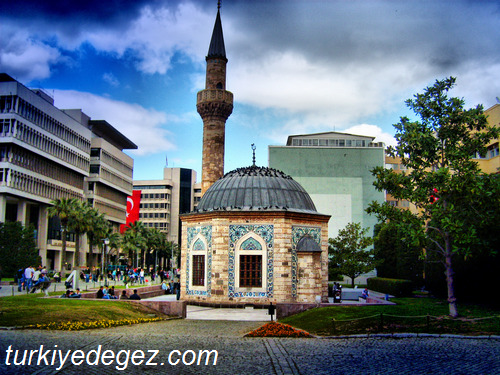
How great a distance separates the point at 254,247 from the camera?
30.3 m

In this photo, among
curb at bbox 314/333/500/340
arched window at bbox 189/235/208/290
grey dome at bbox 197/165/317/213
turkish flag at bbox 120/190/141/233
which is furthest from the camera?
turkish flag at bbox 120/190/141/233

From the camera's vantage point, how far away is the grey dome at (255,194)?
105 feet

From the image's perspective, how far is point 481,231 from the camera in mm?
24875

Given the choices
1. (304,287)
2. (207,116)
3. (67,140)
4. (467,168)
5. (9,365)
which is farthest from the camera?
(67,140)

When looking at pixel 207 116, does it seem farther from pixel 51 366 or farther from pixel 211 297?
pixel 51 366

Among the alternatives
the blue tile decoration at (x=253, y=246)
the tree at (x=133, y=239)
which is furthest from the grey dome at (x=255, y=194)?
the tree at (x=133, y=239)

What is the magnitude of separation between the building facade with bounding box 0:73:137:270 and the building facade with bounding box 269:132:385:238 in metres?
29.9

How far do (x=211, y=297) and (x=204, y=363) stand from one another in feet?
57.5

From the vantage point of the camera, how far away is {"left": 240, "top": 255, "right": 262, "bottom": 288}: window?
30.1 metres

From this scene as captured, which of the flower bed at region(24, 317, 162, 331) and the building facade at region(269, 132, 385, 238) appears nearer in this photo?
the flower bed at region(24, 317, 162, 331)

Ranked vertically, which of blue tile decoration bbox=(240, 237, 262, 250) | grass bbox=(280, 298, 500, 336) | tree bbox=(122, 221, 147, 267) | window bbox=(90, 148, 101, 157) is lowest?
grass bbox=(280, 298, 500, 336)

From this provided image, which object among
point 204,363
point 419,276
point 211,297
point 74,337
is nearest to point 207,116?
point 211,297

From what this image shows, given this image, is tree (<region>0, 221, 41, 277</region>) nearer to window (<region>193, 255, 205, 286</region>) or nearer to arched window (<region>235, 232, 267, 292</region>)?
window (<region>193, 255, 205, 286</region>)

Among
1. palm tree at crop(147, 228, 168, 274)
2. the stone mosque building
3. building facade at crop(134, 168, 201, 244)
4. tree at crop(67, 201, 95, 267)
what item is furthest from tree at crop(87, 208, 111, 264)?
building facade at crop(134, 168, 201, 244)
